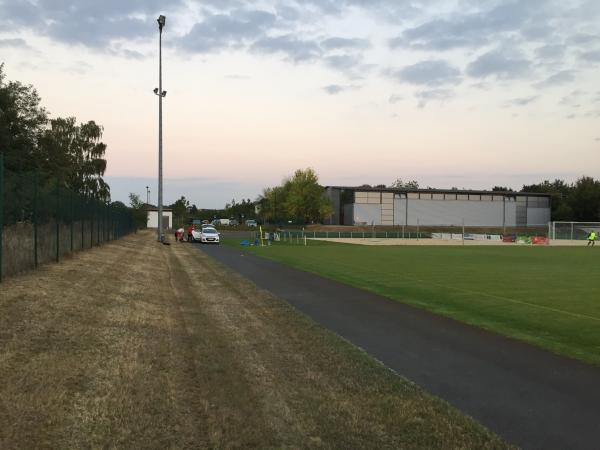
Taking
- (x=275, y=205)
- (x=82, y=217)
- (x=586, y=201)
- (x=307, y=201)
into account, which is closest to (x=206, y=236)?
(x=82, y=217)

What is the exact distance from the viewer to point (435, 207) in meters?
116

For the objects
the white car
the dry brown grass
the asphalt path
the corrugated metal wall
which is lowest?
the asphalt path

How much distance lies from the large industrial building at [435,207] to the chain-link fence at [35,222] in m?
92.3

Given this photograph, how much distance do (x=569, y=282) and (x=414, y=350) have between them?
12807 millimetres

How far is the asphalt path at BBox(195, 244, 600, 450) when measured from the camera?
5145mm

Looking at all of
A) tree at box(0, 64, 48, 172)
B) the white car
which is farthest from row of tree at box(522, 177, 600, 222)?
tree at box(0, 64, 48, 172)

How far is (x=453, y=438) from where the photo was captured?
15.6 feet

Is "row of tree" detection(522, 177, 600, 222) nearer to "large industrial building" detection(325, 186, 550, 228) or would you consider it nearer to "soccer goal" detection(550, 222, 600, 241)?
"large industrial building" detection(325, 186, 550, 228)

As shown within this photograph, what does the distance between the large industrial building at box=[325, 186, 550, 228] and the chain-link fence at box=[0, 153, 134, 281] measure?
9225 cm

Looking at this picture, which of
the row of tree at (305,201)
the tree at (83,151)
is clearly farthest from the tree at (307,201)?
the tree at (83,151)

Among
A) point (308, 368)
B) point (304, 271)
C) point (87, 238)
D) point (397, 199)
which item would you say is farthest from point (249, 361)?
point (397, 199)

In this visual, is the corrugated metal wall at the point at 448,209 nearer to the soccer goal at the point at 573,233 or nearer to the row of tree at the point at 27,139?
the soccer goal at the point at 573,233

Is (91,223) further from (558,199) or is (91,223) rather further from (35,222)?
(558,199)

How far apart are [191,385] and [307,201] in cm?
10237
